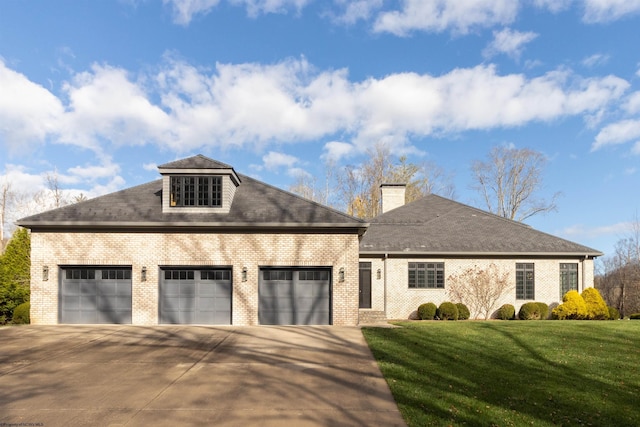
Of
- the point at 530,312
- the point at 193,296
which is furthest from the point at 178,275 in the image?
the point at 530,312

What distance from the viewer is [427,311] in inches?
853

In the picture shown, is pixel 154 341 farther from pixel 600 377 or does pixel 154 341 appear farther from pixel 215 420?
pixel 600 377

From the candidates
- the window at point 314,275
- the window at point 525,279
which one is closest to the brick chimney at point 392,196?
the window at point 525,279

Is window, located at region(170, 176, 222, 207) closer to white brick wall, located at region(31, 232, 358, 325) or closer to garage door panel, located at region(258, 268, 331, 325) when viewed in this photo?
white brick wall, located at region(31, 232, 358, 325)

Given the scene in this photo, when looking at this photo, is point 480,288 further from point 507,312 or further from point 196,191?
point 196,191

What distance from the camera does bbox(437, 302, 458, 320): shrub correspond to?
21.5 m

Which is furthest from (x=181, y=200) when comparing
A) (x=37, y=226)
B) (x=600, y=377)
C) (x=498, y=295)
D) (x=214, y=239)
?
(x=498, y=295)

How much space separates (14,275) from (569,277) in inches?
1136

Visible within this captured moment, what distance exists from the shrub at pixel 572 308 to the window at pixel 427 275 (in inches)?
235

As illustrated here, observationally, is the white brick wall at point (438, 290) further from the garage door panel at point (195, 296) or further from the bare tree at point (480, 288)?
the garage door panel at point (195, 296)

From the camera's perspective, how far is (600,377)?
901cm

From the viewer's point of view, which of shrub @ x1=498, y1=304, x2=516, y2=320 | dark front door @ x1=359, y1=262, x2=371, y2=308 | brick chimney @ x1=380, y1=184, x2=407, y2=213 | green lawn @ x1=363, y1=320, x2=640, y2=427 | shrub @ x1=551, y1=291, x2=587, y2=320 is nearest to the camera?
green lawn @ x1=363, y1=320, x2=640, y2=427

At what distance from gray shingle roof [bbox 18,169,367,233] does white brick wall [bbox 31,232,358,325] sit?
0.57m

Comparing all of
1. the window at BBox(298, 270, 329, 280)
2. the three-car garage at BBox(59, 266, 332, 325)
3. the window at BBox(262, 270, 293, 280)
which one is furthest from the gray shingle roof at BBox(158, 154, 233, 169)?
the window at BBox(298, 270, 329, 280)
